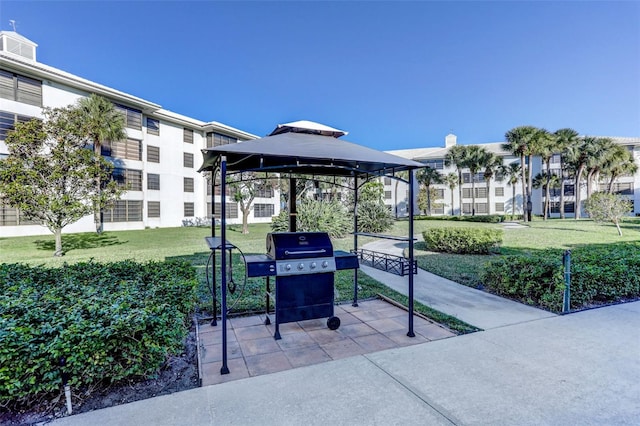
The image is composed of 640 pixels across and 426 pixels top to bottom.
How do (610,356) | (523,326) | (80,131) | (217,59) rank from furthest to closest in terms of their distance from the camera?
(217,59), (80,131), (523,326), (610,356)

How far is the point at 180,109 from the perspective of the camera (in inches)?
1047

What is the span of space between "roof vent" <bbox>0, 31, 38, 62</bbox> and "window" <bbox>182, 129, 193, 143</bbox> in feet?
32.2

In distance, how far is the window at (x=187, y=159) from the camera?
2627 centimetres

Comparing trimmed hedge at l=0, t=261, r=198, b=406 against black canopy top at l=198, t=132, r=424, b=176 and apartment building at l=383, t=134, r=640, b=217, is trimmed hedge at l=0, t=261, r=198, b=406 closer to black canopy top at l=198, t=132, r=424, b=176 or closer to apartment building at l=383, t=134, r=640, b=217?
black canopy top at l=198, t=132, r=424, b=176

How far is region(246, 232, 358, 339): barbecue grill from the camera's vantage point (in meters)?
3.53

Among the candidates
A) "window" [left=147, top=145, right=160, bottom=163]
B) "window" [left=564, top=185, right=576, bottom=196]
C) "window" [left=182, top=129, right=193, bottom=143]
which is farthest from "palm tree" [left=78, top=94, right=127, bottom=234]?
"window" [left=564, top=185, right=576, bottom=196]

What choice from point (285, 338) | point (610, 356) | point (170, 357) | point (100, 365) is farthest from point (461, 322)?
point (100, 365)

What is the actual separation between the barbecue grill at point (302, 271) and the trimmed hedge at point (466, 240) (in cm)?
763

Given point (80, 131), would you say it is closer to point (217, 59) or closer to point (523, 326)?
point (217, 59)

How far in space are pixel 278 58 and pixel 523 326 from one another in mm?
12995

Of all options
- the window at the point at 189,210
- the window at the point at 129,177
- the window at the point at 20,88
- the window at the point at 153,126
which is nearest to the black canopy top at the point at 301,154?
the window at the point at 20,88

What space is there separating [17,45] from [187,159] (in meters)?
11.7

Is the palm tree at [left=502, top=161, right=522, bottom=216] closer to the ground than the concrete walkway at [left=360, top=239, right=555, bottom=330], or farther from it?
farther from it

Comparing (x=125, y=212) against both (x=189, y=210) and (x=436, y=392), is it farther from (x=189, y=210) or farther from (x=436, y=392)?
(x=436, y=392)
